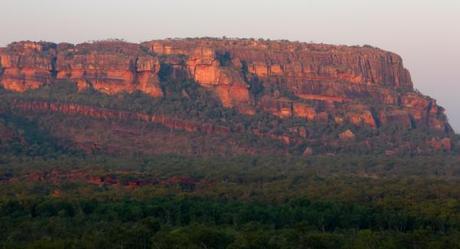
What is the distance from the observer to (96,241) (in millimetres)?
45344

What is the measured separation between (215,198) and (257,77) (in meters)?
53.5

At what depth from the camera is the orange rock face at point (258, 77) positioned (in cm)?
11394

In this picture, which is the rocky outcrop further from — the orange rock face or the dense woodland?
the dense woodland

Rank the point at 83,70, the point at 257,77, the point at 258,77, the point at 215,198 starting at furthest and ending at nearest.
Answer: the point at 258,77 → the point at 257,77 → the point at 83,70 → the point at 215,198

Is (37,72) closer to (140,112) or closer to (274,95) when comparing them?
(140,112)

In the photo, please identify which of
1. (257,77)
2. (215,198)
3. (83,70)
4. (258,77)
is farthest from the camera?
(258,77)

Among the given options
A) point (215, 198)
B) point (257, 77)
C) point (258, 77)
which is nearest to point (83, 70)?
point (257, 77)

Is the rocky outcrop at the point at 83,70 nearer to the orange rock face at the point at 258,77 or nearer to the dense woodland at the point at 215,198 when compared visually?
the orange rock face at the point at 258,77

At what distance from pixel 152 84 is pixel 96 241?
7015 centimetres

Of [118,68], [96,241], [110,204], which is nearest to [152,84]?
[118,68]

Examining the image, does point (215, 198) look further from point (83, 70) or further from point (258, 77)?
point (258, 77)

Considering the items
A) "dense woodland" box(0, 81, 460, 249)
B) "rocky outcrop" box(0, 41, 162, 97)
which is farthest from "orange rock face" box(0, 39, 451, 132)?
"dense woodland" box(0, 81, 460, 249)

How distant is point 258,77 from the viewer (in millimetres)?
118500

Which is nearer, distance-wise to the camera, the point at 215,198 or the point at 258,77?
the point at 215,198
